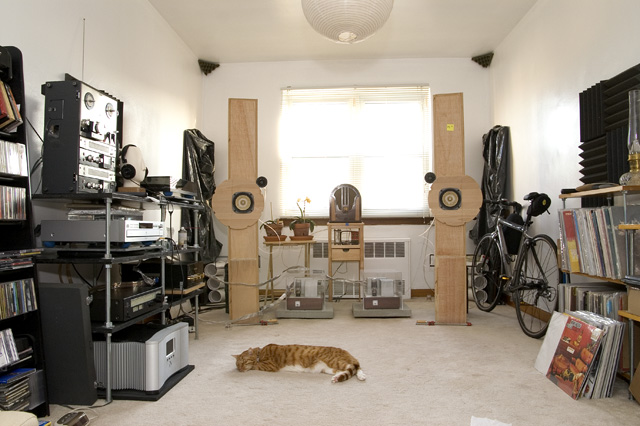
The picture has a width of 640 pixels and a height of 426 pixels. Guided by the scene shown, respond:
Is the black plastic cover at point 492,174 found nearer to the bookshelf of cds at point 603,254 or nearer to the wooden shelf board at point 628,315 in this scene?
the bookshelf of cds at point 603,254

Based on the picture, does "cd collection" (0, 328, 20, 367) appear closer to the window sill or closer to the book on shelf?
the book on shelf

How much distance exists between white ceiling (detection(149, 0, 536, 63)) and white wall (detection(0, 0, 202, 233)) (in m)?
0.29

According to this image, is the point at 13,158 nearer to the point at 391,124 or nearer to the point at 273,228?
the point at 273,228

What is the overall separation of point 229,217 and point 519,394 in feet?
8.66

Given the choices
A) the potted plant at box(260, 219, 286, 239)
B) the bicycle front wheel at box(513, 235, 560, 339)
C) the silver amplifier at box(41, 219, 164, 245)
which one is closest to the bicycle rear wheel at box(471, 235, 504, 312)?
the bicycle front wheel at box(513, 235, 560, 339)

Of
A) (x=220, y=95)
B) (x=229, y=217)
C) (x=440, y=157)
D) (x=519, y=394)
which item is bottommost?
(x=519, y=394)

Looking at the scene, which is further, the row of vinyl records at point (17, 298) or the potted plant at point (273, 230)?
the potted plant at point (273, 230)

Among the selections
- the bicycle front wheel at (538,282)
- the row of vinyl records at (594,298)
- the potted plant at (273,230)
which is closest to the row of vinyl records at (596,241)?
the row of vinyl records at (594,298)

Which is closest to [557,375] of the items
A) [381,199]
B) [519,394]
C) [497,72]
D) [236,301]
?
[519,394]

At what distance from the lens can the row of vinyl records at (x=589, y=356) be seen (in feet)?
6.82

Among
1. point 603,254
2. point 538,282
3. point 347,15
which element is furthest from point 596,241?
point 347,15

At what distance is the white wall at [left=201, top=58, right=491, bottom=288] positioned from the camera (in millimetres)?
5230

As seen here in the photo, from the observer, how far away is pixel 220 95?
5.37 meters

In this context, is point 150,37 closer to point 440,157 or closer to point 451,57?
point 440,157
